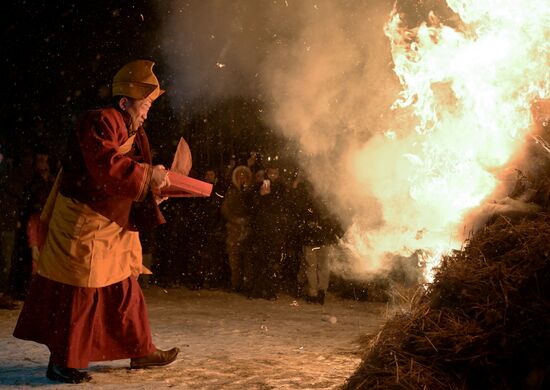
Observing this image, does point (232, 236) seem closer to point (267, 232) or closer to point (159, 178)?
point (267, 232)

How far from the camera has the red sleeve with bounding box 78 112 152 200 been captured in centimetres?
459

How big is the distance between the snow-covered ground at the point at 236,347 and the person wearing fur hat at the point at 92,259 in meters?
0.27

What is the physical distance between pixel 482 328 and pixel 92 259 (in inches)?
112

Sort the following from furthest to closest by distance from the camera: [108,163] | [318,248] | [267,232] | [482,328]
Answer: [267,232]
[318,248]
[108,163]
[482,328]

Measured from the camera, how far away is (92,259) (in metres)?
4.71

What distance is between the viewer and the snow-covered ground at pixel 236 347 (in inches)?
187

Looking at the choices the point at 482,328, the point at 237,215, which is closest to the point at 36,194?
the point at 237,215

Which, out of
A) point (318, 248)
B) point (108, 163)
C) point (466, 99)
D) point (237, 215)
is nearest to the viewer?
point (108, 163)

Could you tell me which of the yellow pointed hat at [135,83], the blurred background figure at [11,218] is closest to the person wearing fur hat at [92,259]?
the yellow pointed hat at [135,83]

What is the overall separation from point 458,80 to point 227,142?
7.98 meters

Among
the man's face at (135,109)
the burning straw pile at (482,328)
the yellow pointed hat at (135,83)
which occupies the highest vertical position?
the yellow pointed hat at (135,83)

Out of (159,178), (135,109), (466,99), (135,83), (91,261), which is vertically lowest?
(91,261)

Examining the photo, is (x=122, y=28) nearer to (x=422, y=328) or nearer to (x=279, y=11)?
(x=279, y=11)

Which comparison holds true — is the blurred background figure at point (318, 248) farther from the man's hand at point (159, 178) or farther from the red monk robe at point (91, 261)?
the man's hand at point (159, 178)
